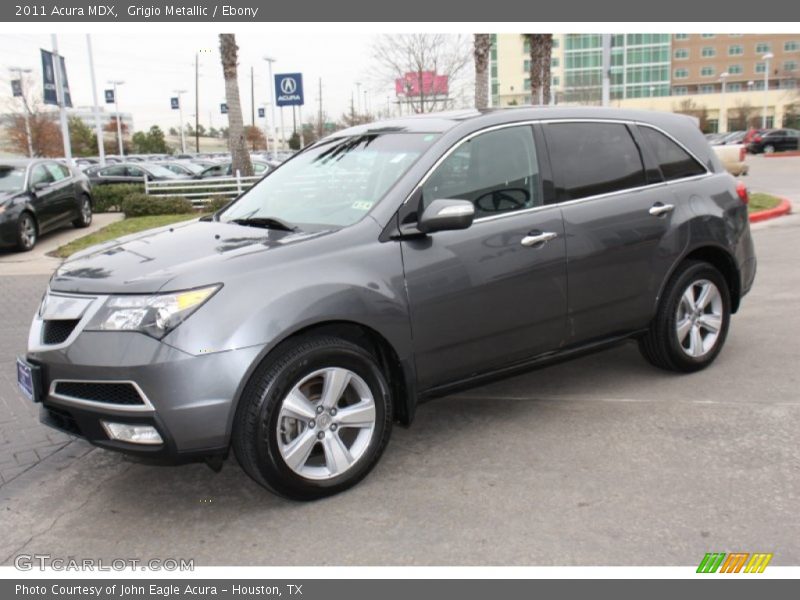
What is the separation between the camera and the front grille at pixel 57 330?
3.40m

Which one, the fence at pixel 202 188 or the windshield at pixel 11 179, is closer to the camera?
the windshield at pixel 11 179

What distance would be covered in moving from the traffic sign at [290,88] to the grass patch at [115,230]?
4.20 metres

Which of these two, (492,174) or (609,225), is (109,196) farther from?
(609,225)

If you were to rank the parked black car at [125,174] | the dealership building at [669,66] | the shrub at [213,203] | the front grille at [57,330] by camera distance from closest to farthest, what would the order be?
the front grille at [57,330], the shrub at [213,203], the parked black car at [125,174], the dealership building at [669,66]

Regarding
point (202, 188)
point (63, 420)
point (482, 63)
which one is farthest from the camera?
point (202, 188)

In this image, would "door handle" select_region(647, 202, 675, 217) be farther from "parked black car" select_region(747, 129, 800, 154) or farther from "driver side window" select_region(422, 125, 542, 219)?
"parked black car" select_region(747, 129, 800, 154)

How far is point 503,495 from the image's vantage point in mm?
3570

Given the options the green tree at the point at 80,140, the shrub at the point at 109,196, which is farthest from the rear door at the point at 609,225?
the green tree at the point at 80,140

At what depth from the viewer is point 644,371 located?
536 centimetres

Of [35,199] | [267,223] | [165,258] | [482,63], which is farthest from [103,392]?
[482,63]

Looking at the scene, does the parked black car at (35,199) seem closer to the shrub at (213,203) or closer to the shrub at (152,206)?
the shrub at (152,206)

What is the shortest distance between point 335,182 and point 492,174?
0.90 metres

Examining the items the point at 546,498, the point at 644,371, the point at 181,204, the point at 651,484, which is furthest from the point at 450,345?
the point at 181,204

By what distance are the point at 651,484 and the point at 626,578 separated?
798 mm
